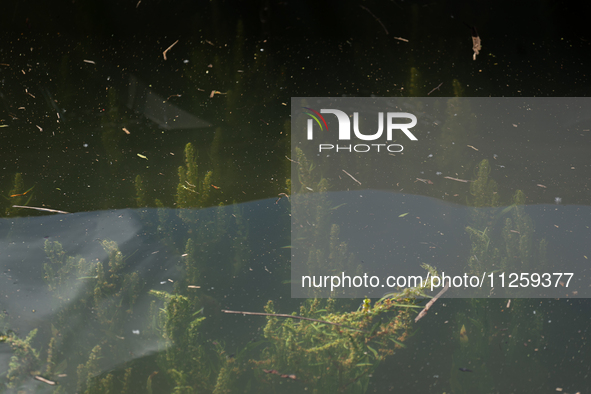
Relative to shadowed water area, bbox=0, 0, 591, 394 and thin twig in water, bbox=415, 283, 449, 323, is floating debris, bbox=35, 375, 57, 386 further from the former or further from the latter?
thin twig in water, bbox=415, 283, 449, 323

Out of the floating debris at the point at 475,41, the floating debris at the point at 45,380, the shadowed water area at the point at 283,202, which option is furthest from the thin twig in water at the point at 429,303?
the floating debris at the point at 45,380

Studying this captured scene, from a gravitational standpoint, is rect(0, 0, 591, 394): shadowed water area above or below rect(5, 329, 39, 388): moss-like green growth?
above

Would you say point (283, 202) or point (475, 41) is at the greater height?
point (475, 41)

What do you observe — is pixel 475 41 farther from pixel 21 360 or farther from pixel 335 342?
pixel 21 360

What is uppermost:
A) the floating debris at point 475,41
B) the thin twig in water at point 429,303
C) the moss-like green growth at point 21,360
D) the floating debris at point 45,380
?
the floating debris at point 475,41

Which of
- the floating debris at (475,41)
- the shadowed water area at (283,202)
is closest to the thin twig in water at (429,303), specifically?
the shadowed water area at (283,202)

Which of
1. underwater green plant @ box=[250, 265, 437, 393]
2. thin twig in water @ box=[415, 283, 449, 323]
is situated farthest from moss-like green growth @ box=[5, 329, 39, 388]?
thin twig in water @ box=[415, 283, 449, 323]

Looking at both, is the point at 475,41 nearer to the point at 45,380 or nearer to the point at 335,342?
the point at 335,342

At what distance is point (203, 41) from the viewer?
0.87 m

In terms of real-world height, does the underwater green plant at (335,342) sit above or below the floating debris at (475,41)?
below

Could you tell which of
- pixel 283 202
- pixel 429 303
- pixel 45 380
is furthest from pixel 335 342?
pixel 45 380

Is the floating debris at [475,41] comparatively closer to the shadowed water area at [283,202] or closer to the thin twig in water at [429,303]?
the shadowed water area at [283,202]

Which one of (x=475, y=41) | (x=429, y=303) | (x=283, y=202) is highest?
(x=475, y=41)

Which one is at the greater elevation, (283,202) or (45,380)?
(283,202)
